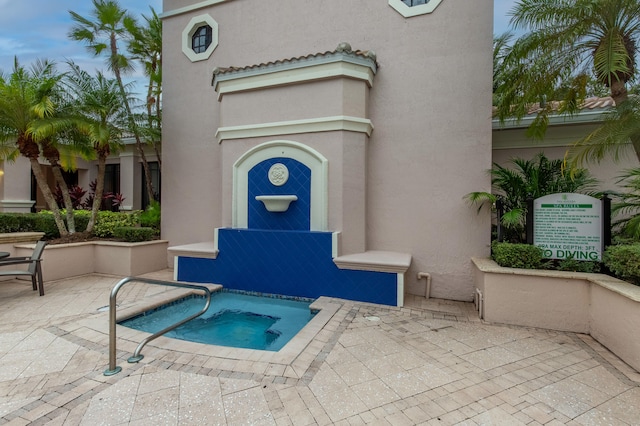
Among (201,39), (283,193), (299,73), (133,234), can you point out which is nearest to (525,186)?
(283,193)

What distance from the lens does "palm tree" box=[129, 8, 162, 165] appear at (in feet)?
34.2

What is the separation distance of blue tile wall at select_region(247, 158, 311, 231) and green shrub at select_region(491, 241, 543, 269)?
4.04m

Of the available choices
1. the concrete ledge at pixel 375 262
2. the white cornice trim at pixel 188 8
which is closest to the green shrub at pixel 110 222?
the white cornice trim at pixel 188 8

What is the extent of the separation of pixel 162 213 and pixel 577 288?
10745mm

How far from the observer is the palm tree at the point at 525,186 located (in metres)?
5.89

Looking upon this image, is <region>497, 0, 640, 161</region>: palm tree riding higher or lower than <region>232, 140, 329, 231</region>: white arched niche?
higher

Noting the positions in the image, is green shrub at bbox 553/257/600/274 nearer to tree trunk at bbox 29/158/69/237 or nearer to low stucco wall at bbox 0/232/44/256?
tree trunk at bbox 29/158/69/237

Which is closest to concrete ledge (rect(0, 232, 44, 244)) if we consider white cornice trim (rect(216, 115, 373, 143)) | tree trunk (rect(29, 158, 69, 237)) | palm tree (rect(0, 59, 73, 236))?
tree trunk (rect(29, 158, 69, 237))

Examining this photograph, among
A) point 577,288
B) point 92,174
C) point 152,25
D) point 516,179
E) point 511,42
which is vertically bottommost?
point 577,288

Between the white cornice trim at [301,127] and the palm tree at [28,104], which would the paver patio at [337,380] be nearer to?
the white cornice trim at [301,127]

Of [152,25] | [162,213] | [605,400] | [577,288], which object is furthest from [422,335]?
[152,25]

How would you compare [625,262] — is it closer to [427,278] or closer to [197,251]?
[427,278]

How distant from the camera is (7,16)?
12797 millimetres

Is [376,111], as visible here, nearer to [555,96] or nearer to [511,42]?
[511,42]
